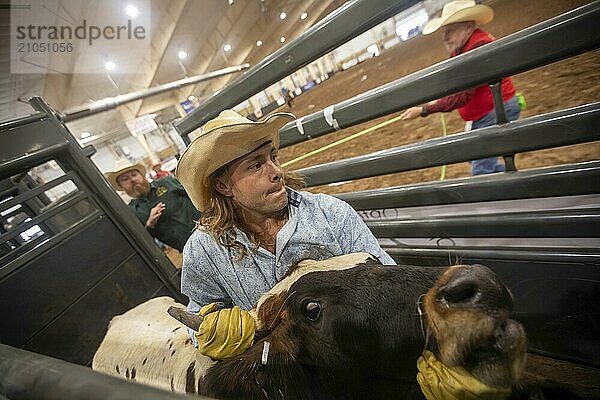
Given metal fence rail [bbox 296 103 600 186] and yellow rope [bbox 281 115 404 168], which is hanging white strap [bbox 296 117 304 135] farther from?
yellow rope [bbox 281 115 404 168]

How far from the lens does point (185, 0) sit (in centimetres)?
1514

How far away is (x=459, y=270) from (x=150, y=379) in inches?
72.7

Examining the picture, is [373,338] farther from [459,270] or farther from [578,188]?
[578,188]

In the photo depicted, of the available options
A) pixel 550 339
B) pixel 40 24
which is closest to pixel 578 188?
pixel 550 339

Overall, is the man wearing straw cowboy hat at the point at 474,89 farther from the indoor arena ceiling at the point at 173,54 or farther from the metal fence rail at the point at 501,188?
the indoor arena ceiling at the point at 173,54

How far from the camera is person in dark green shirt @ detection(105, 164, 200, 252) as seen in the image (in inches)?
152

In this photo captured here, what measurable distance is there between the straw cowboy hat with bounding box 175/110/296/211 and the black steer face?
26.6 inches

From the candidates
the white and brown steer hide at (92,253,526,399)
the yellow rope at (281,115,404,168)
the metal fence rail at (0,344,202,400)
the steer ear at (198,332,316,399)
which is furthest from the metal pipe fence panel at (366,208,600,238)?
the yellow rope at (281,115,404,168)

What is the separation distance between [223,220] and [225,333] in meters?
0.60

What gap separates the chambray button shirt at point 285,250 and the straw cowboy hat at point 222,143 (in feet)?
1.10

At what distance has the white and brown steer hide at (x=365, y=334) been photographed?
0.89 metres

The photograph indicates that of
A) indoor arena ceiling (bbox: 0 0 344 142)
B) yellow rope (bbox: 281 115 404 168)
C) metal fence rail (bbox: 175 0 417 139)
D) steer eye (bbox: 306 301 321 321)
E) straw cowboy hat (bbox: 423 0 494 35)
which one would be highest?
indoor arena ceiling (bbox: 0 0 344 142)

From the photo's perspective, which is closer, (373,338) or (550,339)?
(373,338)

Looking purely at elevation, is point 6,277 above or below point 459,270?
above
